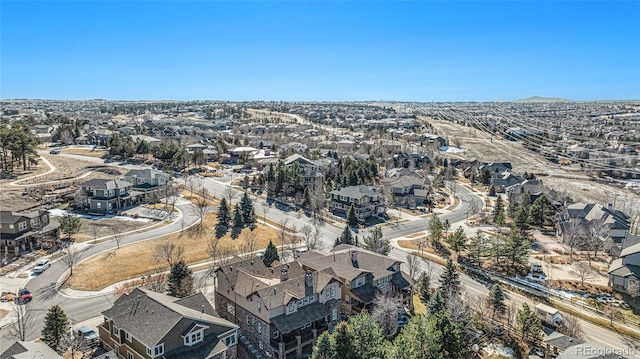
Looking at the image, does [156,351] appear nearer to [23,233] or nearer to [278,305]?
[278,305]

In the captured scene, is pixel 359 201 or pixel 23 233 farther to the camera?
pixel 359 201

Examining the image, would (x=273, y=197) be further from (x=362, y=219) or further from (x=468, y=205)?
(x=468, y=205)

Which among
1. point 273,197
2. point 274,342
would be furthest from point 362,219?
point 274,342

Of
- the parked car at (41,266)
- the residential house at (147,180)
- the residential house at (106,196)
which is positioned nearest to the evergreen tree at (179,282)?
the parked car at (41,266)

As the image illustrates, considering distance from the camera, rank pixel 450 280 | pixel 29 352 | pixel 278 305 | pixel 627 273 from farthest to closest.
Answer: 1. pixel 627 273
2. pixel 450 280
3. pixel 278 305
4. pixel 29 352

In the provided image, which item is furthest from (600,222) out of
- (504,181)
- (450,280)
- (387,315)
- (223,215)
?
(223,215)

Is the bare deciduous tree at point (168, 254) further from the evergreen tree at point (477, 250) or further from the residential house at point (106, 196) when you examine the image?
the evergreen tree at point (477, 250)

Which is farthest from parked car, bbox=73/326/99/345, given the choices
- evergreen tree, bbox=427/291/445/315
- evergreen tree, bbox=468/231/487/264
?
evergreen tree, bbox=468/231/487/264
